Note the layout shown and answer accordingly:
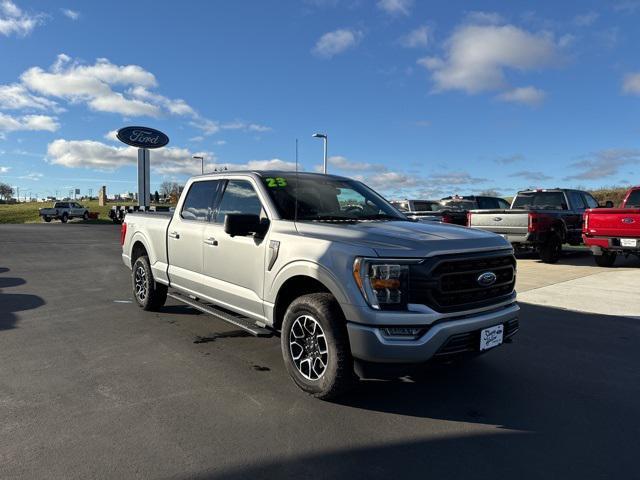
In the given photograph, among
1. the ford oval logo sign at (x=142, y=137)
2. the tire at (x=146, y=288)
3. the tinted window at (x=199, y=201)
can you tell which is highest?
the ford oval logo sign at (x=142, y=137)

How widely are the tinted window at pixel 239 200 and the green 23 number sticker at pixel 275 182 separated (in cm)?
17

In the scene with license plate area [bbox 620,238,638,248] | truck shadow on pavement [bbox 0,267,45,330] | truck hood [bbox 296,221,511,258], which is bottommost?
truck shadow on pavement [bbox 0,267,45,330]

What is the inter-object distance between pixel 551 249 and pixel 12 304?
12.5 m

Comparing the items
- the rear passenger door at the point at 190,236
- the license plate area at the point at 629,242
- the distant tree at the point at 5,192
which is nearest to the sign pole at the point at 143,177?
the rear passenger door at the point at 190,236

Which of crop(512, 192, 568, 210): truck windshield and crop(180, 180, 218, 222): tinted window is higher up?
crop(512, 192, 568, 210): truck windshield

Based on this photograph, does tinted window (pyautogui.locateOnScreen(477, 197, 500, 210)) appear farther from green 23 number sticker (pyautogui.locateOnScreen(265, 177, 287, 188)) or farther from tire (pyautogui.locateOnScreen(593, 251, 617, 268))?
green 23 number sticker (pyautogui.locateOnScreen(265, 177, 287, 188))

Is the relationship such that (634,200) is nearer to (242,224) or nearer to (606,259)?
(606,259)

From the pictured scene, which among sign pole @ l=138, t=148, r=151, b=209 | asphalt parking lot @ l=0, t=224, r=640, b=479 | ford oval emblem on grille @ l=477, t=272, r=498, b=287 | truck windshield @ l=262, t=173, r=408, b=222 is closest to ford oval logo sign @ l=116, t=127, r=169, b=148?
sign pole @ l=138, t=148, r=151, b=209

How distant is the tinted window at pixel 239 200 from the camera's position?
4.81 meters

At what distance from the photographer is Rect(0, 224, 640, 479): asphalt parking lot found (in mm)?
2934

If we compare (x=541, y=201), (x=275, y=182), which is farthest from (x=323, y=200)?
(x=541, y=201)

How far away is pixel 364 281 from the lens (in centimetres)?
346

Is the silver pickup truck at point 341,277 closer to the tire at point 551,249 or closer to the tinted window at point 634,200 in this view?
the tire at point 551,249

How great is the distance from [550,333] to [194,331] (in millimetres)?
4413
